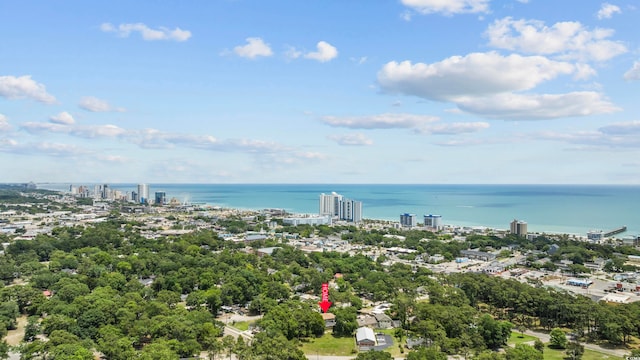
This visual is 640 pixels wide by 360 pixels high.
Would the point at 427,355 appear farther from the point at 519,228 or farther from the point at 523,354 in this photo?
the point at 519,228

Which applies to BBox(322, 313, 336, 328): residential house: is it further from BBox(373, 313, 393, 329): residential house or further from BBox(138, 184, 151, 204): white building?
BBox(138, 184, 151, 204): white building

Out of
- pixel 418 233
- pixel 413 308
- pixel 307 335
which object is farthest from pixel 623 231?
pixel 307 335

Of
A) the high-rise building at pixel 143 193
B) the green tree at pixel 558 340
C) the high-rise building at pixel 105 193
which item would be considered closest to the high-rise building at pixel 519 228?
the green tree at pixel 558 340

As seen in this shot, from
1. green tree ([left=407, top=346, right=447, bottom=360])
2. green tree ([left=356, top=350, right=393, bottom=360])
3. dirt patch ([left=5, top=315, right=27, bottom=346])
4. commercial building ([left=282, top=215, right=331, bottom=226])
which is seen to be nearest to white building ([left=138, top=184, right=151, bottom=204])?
commercial building ([left=282, top=215, right=331, bottom=226])

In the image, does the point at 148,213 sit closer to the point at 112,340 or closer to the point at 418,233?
the point at 418,233

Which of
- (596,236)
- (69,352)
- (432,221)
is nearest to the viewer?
(69,352)

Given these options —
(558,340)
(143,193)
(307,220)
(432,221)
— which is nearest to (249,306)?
(558,340)

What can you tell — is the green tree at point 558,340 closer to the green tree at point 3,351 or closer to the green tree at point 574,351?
the green tree at point 574,351
